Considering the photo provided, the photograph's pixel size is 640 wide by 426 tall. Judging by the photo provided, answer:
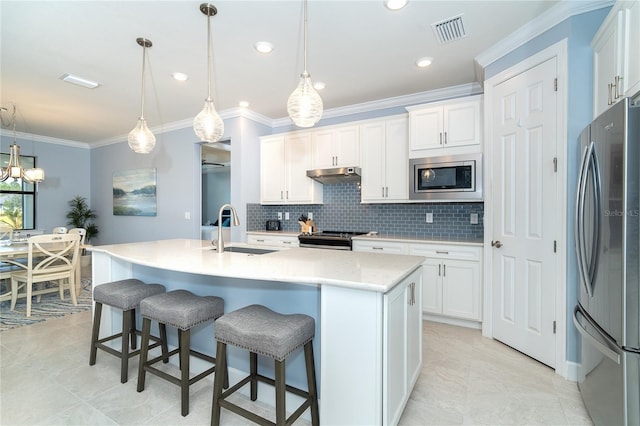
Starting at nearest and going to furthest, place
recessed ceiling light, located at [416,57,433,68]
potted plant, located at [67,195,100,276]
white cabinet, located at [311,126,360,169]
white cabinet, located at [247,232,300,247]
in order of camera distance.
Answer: recessed ceiling light, located at [416,57,433,68] < white cabinet, located at [311,126,360,169] < white cabinet, located at [247,232,300,247] < potted plant, located at [67,195,100,276]

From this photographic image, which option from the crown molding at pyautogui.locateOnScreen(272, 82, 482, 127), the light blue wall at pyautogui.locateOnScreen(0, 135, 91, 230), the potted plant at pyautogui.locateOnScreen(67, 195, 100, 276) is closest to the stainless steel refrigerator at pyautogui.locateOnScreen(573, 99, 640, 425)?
the crown molding at pyautogui.locateOnScreen(272, 82, 482, 127)

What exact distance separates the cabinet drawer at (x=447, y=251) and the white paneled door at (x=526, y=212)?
0.78 feet

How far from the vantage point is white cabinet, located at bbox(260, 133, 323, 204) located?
4395 mm

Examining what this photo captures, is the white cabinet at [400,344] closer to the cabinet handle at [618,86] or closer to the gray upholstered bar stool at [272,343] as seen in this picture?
the gray upholstered bar stool at [272,343]

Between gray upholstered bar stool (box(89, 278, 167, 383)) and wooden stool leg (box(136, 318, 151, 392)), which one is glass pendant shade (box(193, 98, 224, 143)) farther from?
wooden stool leg (box(136, 318, 151, 392))

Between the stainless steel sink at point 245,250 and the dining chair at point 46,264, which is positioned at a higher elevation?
the stainless steel sink at point 245,250

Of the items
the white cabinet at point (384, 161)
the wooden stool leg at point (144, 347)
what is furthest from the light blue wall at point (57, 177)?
the white cabinet at point (384, 161)

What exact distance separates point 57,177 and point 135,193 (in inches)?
80.4

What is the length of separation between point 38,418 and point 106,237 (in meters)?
5.63

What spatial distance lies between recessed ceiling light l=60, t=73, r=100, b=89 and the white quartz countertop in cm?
220

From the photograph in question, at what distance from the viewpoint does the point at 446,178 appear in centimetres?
329

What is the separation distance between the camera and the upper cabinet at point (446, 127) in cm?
316

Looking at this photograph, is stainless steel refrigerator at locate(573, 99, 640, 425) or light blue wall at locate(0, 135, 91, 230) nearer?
stainless steel refrigerator at locate(573, 99, 640, 425)

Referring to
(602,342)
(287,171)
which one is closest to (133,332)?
(287,171)
